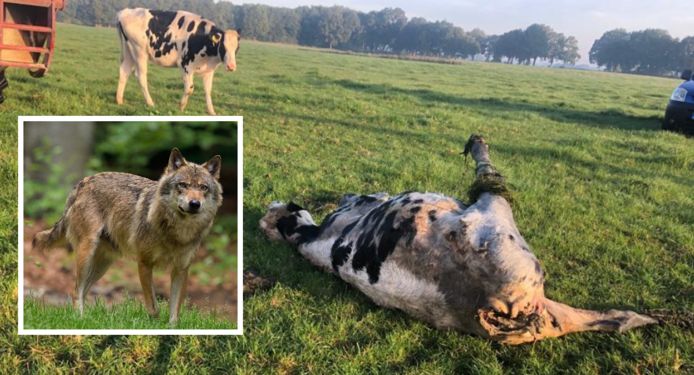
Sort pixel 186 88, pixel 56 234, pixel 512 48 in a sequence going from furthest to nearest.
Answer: pixel 512 48 < pixel 186 88 < pixel 56 234

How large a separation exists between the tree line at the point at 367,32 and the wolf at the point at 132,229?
6356cm

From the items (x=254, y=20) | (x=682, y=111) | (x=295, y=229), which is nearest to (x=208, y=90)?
(x=295, y=229)

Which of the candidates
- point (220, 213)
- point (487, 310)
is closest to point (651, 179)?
point (487, 310)

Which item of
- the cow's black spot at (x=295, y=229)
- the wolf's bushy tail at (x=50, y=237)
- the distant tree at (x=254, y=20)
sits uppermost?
the distant tree at (x=254, y=20)

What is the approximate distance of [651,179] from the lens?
8008mm

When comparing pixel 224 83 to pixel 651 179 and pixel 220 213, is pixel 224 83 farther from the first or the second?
pixel 220 213

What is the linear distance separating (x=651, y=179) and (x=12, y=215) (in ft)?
26.8

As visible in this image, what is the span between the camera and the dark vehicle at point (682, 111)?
40.6ft

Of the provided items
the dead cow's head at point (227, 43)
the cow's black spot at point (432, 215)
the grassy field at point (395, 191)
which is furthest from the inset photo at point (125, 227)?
the dead cow's head at point (227, 43)

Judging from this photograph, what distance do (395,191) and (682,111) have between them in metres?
9.60

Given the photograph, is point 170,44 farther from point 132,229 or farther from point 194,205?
point 194,205

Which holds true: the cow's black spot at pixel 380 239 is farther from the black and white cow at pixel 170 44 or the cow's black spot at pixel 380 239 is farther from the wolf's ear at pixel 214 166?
the black and white cow at pixel 170 44

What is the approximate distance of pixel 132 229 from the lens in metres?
2.18

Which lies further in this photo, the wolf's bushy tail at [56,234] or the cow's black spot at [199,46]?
the cow's black spot at [199,46]
